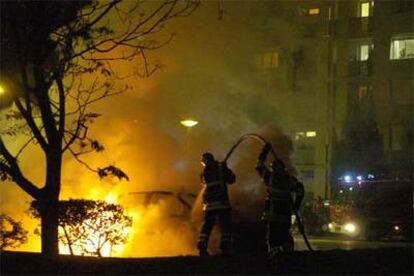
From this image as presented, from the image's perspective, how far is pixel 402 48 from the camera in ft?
110

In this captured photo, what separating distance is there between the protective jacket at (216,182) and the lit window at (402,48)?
25.4 m

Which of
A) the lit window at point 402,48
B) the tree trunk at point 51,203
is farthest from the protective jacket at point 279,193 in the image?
the lit window at point 402,48

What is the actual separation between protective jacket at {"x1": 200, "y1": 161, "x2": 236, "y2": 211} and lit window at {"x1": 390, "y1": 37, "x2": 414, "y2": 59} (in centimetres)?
2539

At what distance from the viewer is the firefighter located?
962 centimetres

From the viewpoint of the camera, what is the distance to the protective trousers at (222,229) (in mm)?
9609

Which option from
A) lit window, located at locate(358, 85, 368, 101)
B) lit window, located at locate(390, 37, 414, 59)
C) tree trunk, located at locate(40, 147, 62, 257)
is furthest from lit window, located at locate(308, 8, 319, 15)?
tree trunk, located at locate(40, 147, 62, 257)

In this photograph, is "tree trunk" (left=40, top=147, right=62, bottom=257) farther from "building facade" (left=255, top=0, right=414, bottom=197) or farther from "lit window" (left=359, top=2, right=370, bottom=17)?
"lit window" (left=359, top=2, right=370, bottom=17)

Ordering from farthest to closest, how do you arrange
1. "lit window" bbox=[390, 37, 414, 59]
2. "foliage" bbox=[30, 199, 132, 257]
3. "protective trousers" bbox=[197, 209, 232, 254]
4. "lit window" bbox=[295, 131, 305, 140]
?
"lit window" bbox=[295, 131, 305, 140] → "lit window" bbox=[390, 37, 414, 59] → "foliage" bbox=[30, 199, 132, 257] → "protective trousers" bbox=[197, 209, 232, 254]

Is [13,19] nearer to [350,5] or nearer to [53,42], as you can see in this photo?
[53,42]

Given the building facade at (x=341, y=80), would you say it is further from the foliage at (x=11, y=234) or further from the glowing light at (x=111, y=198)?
the foliage at (x=11, y=234)

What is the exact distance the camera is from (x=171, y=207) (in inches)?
493

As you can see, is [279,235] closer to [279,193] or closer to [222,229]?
[279,193]

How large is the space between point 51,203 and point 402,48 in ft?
92.1

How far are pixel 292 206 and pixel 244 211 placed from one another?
278 cm
